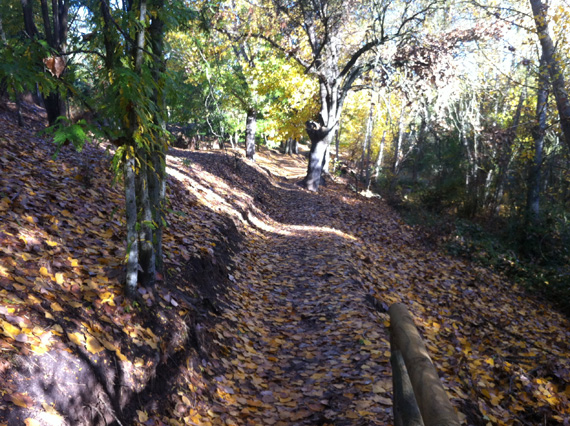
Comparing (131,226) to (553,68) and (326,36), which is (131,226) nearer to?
(553,68)

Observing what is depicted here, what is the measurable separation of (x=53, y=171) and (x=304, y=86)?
40.1ft

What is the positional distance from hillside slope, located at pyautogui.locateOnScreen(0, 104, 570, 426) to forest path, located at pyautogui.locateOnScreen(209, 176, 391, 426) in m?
0.02

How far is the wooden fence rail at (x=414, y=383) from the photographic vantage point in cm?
186

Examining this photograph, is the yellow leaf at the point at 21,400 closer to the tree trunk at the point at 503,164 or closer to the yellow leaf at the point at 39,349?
the yellow leaf at the point at 39,349

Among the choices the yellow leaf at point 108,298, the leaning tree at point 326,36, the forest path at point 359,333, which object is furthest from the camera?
the leaning tree at point 326,36

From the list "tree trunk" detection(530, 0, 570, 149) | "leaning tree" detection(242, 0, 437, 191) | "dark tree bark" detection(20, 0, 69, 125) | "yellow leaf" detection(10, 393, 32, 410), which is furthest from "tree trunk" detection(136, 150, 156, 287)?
"leaning tree" detection(242, 0, 437, 191)

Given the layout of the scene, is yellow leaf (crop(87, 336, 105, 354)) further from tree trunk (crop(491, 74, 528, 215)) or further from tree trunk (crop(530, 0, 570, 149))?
tree trunk (crop(491, 74, 528, 215))

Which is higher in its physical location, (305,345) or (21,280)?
(21,280)

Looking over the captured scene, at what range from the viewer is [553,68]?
8367 millimetres

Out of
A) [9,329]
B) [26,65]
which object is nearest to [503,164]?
[26,65]

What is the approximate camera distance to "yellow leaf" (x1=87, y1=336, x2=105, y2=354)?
3.01m

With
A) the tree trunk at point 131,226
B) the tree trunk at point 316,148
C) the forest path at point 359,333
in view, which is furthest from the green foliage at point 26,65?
the tree trunk at point 316,148

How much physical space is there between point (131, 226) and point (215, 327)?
1.71m

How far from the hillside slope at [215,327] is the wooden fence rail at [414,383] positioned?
0.99 metres
